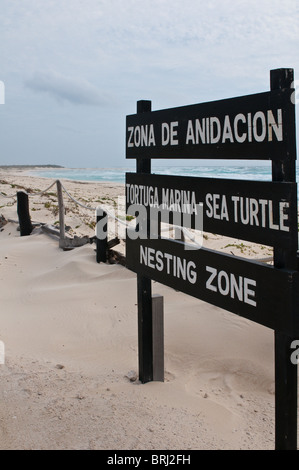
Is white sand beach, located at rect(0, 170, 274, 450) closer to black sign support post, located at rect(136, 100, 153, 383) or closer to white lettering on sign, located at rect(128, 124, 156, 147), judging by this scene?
black sign support post, located at rect(136, 100, 153, 383)

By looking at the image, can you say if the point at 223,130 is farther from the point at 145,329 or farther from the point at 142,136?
the point at 145,329

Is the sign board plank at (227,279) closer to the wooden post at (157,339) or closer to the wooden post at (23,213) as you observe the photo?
the wooden post at (157,339)

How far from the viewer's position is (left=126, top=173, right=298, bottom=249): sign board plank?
2.40 m

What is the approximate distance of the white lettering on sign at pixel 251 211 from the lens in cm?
241

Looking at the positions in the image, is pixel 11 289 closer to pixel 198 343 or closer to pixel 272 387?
pixel 198 343

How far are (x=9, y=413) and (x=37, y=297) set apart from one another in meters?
3.17

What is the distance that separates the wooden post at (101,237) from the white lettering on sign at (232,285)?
15.6 feet

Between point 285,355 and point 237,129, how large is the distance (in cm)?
118

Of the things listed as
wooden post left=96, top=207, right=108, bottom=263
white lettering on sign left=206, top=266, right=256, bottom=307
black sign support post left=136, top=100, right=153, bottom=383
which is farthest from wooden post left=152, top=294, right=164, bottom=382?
wooden post left=96, top=207, right=108, bottom=263

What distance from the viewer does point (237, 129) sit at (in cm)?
270

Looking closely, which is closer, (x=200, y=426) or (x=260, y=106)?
(x=260, y=106)

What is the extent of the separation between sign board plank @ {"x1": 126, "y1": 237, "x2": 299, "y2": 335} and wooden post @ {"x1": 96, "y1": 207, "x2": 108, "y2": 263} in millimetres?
3924
